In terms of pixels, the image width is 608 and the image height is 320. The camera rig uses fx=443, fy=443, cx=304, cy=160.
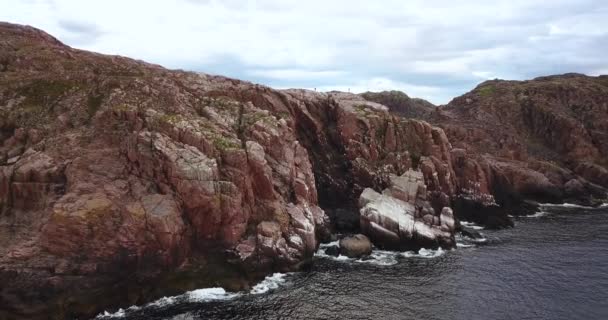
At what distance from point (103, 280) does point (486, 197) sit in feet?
251

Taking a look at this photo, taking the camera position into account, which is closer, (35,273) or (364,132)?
(35,273)

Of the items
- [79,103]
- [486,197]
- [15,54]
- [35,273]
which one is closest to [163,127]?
[79,103]

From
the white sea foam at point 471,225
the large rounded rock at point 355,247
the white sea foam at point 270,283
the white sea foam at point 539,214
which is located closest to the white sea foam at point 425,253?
the large rounded rock at point 355,247

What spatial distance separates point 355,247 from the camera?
6706cm

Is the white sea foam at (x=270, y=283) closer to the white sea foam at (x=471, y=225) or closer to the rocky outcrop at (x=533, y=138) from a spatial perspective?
the white sea foam at (x=471, y=225)

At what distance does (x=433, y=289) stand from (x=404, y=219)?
17.9 metres

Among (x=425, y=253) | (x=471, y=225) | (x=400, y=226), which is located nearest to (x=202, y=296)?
(x=400, y=226)

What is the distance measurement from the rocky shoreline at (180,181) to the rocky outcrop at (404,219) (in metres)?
0.23

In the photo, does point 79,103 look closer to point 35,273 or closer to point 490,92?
point 35,273

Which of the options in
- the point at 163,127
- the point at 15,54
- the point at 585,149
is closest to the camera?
the point at 163,127

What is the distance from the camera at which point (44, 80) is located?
6756 cm

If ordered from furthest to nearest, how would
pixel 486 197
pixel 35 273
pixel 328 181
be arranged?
pixel 486 197 < pixel 328 181 < pixel 35 273

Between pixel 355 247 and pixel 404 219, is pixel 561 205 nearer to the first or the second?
pixel 404 219

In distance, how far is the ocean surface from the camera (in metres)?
48.7
